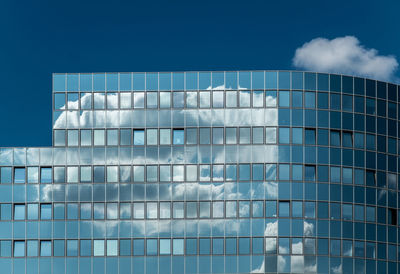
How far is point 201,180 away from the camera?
8425cm

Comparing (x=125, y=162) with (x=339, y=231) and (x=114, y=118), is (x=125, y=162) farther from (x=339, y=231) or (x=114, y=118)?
(x=339, y=231)

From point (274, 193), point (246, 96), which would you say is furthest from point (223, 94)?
point (274, 193)

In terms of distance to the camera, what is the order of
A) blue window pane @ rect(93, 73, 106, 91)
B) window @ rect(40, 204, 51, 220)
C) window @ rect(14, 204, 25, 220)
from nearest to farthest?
window @ rect(40, 204, 51, 220) → window @ rect(14, 204, 25, 220) → blue window pane @ rect(93, 73, 106, 91)

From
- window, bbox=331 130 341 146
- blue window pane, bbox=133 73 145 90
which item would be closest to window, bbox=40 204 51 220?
blue window pane, bbox=133 73 145 90

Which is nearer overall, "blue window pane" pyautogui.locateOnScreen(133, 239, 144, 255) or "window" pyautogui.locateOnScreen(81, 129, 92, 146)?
"blue window pane" pyautogui.locateOnScreen(133, 239, 144, 255)

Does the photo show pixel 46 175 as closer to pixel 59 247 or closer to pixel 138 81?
pixel 59 247

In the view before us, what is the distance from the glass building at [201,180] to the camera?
8338cm

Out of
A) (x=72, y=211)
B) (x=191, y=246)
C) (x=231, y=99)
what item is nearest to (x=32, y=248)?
(x=72, y=211)

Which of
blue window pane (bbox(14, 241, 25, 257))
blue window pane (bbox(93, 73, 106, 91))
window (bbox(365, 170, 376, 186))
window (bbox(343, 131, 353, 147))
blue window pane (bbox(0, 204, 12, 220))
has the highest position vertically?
blue window pane (bbox(93, 73, 106, 91))

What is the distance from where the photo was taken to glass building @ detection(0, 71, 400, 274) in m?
83.4

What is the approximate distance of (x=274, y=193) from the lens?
83.8 metres

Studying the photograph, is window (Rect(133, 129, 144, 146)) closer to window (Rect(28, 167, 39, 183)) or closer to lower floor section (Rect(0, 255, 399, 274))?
window (Rect(28, 167, 39, 183))

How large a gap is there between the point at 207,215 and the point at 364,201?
1534 centimetres

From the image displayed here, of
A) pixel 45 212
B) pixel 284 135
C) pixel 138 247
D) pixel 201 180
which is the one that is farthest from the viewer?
pixel 284 135
